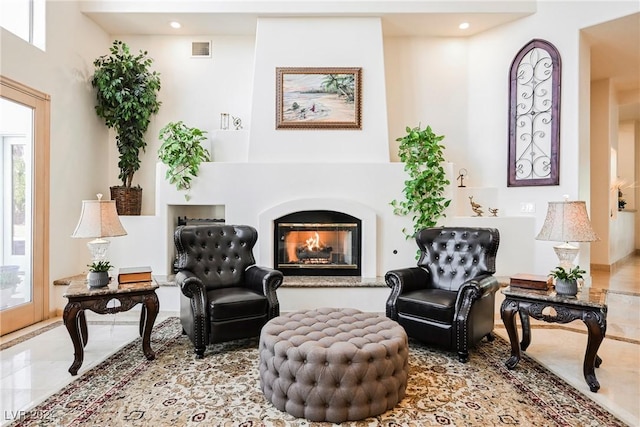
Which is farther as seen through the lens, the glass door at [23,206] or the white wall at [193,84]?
the white wall at [193,84]

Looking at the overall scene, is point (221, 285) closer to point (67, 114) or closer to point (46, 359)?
point (46, 359)

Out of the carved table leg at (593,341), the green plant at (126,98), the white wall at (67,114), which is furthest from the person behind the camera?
the green plant at (126,98)

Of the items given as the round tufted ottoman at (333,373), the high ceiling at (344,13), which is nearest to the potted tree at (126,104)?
the high ceiling at (344,13)

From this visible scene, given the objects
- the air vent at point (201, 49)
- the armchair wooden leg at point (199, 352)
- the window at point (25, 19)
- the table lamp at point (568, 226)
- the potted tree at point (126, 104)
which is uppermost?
the air vent at point (201, 49)

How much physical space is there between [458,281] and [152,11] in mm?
4914

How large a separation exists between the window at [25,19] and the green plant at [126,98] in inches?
30.4

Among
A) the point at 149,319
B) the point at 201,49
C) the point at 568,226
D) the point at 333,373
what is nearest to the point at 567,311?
the point at 568,226

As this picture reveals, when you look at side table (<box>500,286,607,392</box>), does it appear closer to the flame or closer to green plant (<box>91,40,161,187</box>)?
the flame

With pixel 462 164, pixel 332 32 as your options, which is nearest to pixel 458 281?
pixel 462 164

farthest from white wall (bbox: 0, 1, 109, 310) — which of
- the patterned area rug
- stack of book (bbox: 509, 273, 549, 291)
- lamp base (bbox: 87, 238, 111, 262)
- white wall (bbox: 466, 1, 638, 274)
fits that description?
white wall (bbox: 466, 1, 638, 274)

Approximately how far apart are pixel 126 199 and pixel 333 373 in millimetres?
3969

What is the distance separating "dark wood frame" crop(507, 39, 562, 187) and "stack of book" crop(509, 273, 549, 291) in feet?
7.11

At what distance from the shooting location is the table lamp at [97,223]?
116 inches

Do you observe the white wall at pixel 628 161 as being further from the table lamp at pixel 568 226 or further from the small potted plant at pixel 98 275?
the small potted plant at pixel 98 275
